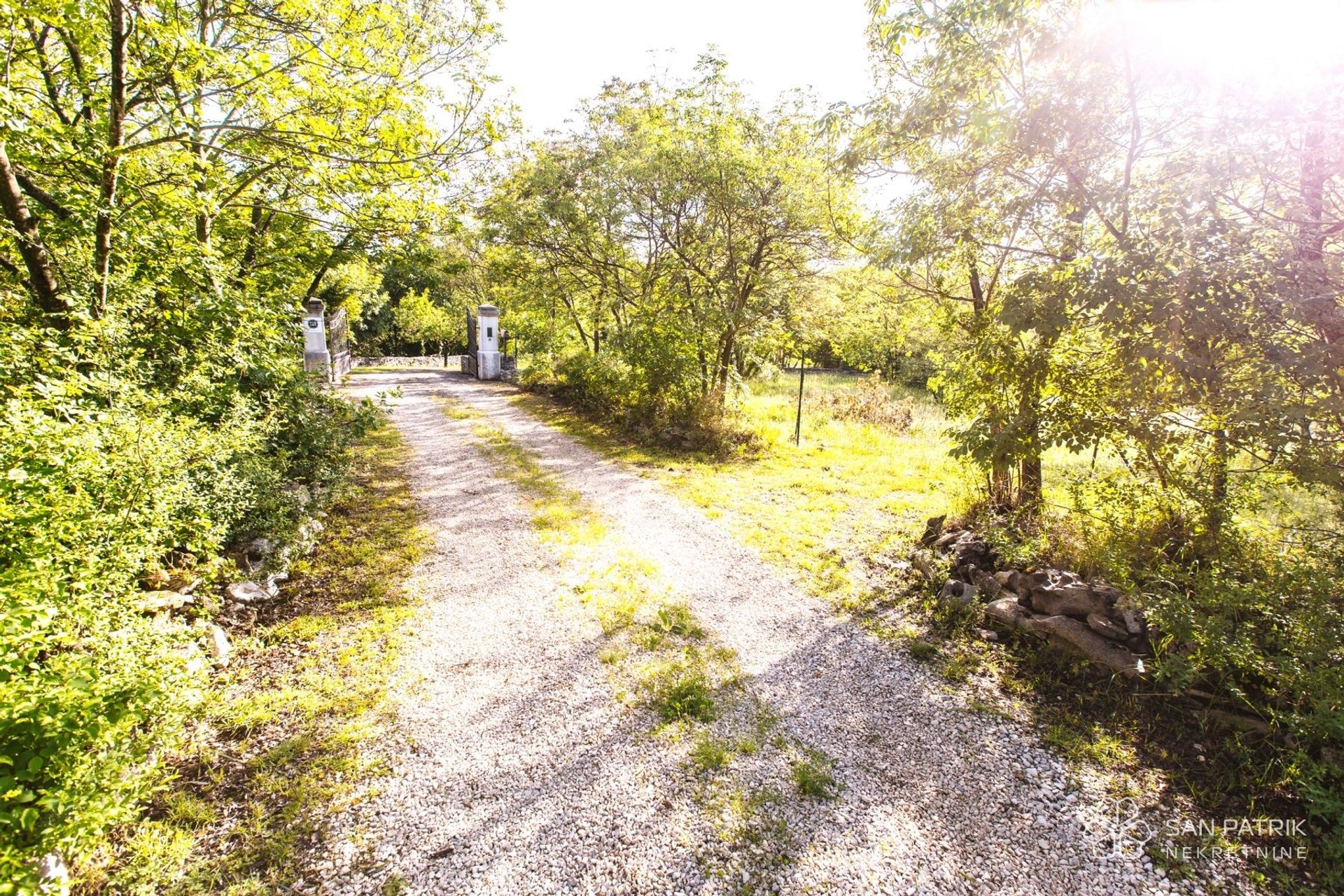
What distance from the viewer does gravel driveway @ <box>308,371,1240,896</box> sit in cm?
220

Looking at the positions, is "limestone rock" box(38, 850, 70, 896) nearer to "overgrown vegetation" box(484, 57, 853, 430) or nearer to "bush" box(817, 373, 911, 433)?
"overgrown vegetation" box(484, 57, 853, 430)

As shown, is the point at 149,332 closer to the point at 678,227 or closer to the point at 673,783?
the point at 673,783

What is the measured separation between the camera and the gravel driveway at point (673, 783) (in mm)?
2199

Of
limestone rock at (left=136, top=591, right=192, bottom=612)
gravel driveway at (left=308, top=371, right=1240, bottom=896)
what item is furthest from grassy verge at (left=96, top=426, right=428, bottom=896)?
limestone rock at (left=136, top=591, right=192, bottom=612)

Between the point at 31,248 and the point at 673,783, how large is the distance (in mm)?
5521

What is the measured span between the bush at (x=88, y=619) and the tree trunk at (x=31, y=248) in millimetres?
1009

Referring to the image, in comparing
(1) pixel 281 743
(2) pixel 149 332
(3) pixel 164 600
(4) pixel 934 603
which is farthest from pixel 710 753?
(2) pixel 149 332

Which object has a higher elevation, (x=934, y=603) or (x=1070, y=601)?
(x=1070, y=601)

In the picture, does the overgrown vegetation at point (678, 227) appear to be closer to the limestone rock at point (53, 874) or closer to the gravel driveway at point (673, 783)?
the gravel driveway at point (673, 783)

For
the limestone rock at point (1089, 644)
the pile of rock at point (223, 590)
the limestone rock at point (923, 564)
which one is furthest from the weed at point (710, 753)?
the pile of rock at point (223, 590)

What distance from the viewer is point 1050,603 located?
12.3ft

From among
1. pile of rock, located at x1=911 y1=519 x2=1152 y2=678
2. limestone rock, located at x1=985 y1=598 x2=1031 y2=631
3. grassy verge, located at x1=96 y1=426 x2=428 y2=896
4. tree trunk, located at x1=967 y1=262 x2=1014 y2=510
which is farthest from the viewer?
tree trunk, located at x1=967 y1=262 x2=1014 y2=510

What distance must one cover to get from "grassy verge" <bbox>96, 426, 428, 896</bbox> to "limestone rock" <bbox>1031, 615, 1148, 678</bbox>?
14.4 feet

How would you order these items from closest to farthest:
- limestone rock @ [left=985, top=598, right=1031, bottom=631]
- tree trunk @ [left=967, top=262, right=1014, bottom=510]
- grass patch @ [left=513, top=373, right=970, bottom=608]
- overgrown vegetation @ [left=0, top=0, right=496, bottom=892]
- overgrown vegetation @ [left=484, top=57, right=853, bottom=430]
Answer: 1. overgrown vegetation @ [left=0, top=0, right=496, bottom=892]
2. limestone rock @ [left=985, top=598, right=1031, bottom=631]
3. tree trunk @ [left=967, top=262, right=1014, bottom=510]
4. grass patch @ [left=513, top=373, right=970, bottom=608]
5. overgrown vegetation @ [left=484, top=57, right=853, bottom=430]
